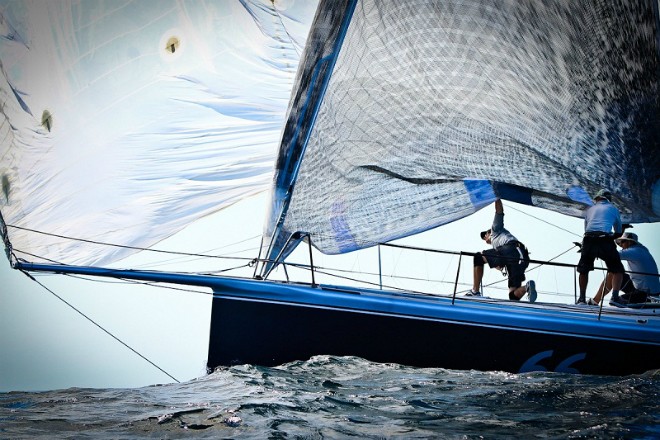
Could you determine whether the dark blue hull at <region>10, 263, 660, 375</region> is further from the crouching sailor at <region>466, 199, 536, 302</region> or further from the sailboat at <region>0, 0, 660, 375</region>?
the crouching sailor at <region>466, 199, 536, 302</region>

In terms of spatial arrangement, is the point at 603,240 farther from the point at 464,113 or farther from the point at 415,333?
the point at 415,333

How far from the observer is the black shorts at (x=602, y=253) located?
20.4 feet

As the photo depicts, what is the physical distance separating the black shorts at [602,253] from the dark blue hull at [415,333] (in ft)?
2.00

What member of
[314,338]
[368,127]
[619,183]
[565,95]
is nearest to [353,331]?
[314,338]

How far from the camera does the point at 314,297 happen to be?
5656mm

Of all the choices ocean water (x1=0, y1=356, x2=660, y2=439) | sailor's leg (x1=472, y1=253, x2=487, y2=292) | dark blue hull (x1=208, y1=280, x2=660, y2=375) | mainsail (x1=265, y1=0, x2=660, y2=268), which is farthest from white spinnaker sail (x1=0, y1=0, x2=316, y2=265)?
sailor's leg (x1=472, y1=253, x2=487, y2=292)

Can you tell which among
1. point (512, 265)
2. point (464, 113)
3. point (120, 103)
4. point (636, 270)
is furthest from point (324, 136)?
point (636, 270)

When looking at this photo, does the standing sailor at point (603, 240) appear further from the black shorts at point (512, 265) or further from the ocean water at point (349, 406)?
the ocean water at point (349, 406)

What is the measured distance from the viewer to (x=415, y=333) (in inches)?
221

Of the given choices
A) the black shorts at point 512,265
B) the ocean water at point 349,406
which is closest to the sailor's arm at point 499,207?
the black shorts at point 512,265

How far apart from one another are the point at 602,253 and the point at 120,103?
4.46m

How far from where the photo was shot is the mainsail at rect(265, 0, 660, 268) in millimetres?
6371

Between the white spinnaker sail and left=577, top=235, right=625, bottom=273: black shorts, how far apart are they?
3217mm

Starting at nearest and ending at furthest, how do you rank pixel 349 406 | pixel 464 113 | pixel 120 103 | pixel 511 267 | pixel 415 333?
pixel 349 406
pixel 415 333
pixel 120 103
pixel 464 113
pixel 511 267
